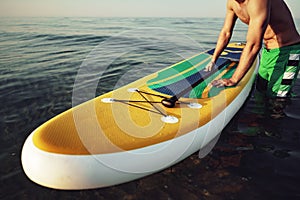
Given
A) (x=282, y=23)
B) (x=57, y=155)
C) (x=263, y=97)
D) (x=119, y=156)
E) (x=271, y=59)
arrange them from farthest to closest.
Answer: (x=263, y=97) → (x=271, y=59) → (x=282, y=23) → (x=119, y=156) → (x=57, y=155)

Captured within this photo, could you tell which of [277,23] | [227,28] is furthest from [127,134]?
[277,23]

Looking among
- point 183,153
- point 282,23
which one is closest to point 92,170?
point 183,153

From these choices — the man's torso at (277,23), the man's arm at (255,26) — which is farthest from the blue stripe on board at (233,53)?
the man's arm at (255,26)

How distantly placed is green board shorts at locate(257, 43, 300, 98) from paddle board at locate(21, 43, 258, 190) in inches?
36.3

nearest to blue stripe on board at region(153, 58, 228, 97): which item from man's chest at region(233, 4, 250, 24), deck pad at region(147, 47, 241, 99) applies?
deck pad at region(147, 47, 241, 99)

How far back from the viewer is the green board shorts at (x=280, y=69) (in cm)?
419

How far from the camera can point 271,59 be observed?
4.30 metres

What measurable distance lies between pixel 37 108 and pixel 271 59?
4511 millimetres

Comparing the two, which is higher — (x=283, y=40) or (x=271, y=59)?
(x=283, y=40)

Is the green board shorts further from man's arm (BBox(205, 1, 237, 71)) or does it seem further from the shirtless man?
man's arm (BBox(205, 1, 237, 71))

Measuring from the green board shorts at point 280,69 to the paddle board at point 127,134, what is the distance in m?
0.92

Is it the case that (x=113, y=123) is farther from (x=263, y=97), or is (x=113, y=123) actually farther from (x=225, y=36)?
(x=263, y=97)

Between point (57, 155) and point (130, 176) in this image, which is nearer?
point (57, 155)

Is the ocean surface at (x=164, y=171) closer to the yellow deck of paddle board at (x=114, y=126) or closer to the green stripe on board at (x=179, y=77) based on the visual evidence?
the yellow deck of paddle board at (x=114, y=126)
